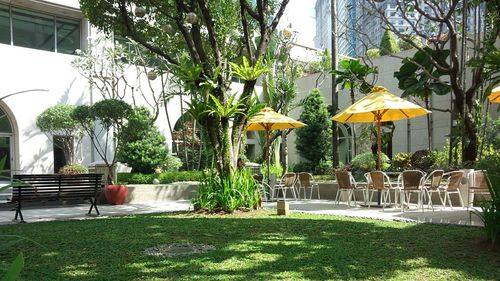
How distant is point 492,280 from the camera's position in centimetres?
378

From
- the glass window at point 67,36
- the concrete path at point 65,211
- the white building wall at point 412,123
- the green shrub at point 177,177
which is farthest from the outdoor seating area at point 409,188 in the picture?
the glass window at point 67,36

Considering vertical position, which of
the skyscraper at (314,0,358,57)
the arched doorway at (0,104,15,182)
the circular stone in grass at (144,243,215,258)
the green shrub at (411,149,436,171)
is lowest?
the circular stone in grass at (144,243,215,258)

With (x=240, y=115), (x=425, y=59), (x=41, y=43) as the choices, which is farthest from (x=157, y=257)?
(x=41, y=43)

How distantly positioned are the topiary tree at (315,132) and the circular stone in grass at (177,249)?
14400 mm

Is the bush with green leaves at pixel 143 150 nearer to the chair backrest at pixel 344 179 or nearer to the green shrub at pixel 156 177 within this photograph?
the green shrub at pixel 156 177

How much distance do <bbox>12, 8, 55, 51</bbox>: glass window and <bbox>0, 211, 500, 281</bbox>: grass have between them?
14192 mm

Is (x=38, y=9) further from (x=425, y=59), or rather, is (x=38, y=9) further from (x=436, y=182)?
(x=436, y=182)

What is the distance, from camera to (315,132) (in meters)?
19.6

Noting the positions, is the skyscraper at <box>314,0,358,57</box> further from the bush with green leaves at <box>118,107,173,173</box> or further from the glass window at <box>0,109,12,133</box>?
the glass window at <box>0,109,12,133</box>

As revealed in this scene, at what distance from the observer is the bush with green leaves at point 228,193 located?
8766 mm

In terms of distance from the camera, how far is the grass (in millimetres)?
4039

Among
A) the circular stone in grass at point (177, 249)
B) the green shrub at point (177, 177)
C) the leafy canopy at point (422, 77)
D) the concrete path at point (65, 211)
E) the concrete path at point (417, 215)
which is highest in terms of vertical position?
the leafy canopy at point (422, 77)

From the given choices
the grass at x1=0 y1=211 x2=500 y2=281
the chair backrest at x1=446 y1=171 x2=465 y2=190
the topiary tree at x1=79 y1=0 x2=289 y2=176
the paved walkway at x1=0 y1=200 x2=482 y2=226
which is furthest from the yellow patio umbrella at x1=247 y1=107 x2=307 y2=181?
the grass at x1=0 y1=211 x2=500 y2=281

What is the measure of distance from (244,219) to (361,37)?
1104cm
